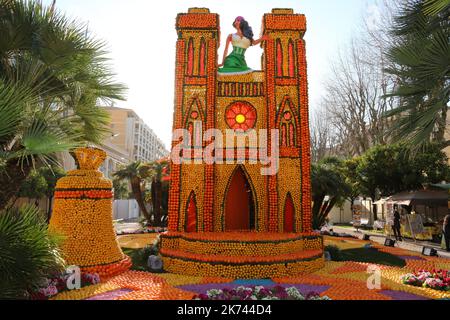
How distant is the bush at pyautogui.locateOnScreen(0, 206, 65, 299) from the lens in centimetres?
377

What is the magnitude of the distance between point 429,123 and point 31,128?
8.19m

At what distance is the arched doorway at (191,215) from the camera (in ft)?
34.0

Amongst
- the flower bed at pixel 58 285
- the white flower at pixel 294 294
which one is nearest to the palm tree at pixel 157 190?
the flower bed at pixel 58 285

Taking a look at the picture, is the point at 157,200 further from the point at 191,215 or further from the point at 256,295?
the point at 256,295

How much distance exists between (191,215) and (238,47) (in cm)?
661

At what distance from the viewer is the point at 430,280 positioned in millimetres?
7137

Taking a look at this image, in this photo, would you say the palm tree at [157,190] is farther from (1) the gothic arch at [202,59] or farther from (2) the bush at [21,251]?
(2) the bush at [21,251]

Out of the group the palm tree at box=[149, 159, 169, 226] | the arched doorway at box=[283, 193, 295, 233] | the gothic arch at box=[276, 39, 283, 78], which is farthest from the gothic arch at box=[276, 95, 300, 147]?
the palm tree at box=[149, 159, 169, 226]

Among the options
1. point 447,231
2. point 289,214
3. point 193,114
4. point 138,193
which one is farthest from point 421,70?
point 138,193

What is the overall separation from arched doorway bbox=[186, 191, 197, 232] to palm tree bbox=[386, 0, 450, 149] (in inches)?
250

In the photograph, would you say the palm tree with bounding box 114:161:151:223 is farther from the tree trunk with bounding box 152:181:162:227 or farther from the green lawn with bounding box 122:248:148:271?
the green lawn with bounding box 122:248:148:271
